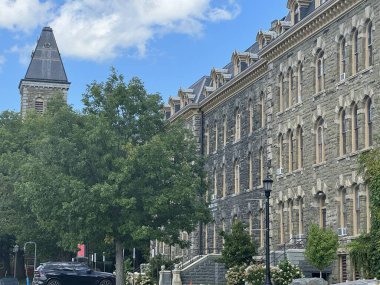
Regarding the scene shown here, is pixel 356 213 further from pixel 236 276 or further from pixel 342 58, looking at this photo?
pixel 236 276

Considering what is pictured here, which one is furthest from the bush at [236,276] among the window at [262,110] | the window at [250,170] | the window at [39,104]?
the window at [39,104]

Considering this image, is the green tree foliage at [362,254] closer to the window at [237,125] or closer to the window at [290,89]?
the window at [290,89]

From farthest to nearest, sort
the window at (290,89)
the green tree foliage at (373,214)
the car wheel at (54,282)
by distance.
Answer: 1. the window at (290,89)
2. the car wheel at (54,282)
3. the green tree foliage at (373,214)

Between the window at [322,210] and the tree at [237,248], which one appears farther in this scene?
the tree at [237,248]

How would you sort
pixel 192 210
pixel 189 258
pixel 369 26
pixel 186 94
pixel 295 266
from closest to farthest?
pixel 369 26
pixel 295 266
pixel 192 210
pixel 189 258
pixel 186 94

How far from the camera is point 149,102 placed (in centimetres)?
4103

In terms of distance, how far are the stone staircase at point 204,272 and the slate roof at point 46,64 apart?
50263 mm

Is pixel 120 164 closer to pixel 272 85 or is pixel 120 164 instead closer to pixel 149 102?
pixel 149 102

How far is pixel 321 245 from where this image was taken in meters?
31.7

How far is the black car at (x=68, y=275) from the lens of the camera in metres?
36.5

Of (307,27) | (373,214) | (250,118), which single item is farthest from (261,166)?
(373,214)

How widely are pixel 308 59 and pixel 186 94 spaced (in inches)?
880

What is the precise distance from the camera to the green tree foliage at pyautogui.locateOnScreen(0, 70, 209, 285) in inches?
1497

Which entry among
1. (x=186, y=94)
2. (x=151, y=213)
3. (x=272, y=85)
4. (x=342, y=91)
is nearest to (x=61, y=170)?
(x=151, y=213)
